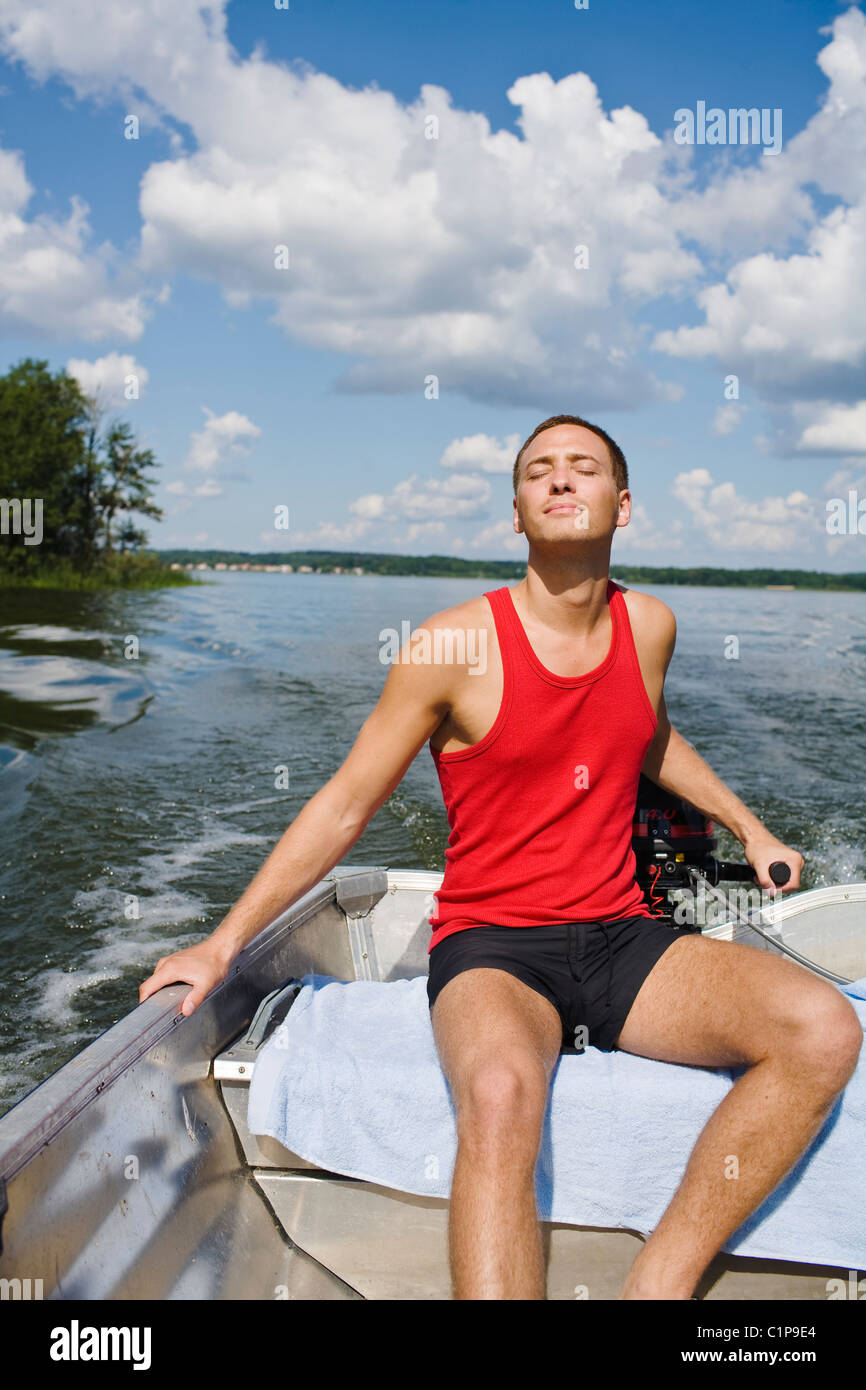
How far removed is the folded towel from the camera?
1.94m

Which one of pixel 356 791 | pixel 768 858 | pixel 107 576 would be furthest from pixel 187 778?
pixel 107 576

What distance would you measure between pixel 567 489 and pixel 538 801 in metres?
0.80

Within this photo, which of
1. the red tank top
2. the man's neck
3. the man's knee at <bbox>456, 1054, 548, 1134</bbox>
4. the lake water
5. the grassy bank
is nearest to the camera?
the man's knee at <bbox>456, 1054, 548, 1134</bbox>

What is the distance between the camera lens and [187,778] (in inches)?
340

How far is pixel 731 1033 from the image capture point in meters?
1.93

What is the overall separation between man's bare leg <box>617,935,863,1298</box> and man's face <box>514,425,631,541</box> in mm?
1091

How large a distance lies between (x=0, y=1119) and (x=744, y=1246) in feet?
4.84

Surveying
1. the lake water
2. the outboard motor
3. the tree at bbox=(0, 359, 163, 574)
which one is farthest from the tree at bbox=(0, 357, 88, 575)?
the outboard motor

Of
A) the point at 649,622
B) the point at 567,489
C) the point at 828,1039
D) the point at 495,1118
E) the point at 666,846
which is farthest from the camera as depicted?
the point at 666,846

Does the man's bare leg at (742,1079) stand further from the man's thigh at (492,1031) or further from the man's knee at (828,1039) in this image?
the man's thigh at (492,1031)

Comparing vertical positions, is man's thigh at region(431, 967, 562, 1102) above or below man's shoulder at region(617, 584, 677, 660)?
below

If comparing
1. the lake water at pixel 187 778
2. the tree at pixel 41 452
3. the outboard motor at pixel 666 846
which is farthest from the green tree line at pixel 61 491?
the outboard motor at pixel 666 846

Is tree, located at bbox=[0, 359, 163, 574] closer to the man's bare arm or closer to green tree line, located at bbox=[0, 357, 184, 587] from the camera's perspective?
green tree line, located at bbox=[0, 357, 184, 587]

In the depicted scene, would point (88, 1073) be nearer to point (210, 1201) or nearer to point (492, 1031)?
point (210, 1201)
